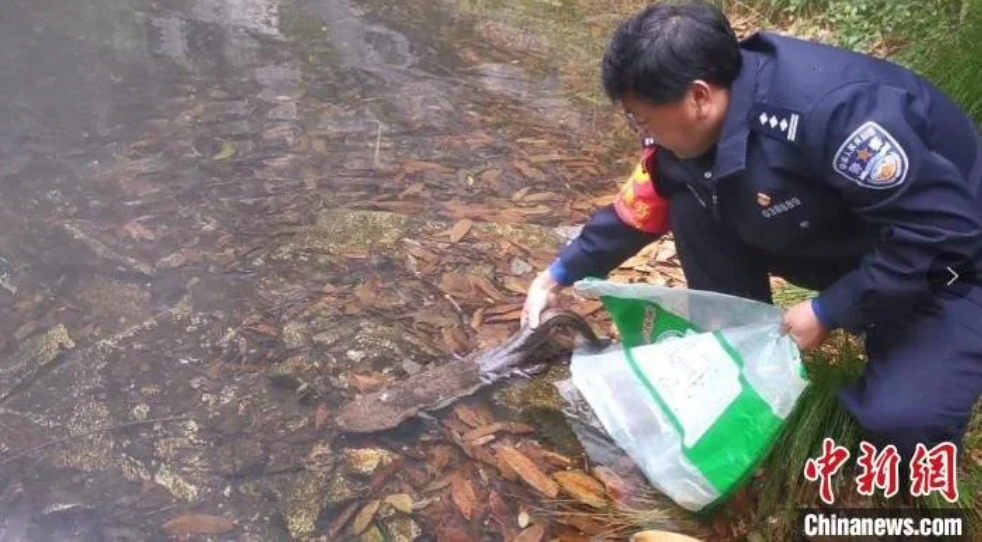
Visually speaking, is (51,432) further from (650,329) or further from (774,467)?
(774,467)

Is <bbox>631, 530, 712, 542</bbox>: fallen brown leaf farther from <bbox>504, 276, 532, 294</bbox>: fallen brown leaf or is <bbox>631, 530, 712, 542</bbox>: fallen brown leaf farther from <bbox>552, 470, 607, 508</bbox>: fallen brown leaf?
<bbox>504, 276, 532, 294</bbox>: fallen brown leaf

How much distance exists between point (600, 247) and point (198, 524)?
1132 mm

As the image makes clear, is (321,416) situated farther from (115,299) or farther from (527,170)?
(527,170)

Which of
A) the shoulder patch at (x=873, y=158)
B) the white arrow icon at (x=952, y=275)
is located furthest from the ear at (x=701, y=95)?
the white arrow icon at (x=952, y=275)

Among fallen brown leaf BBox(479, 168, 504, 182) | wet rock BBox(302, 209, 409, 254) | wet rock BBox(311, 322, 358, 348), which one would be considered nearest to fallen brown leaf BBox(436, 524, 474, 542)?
wet rock BBox(311, 322, 358, 348)

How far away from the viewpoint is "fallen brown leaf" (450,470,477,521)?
2.18 m

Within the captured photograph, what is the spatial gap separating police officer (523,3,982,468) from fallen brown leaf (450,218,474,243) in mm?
1319

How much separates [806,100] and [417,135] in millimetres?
2338

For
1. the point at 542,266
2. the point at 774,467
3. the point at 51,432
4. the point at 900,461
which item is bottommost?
the point at 51,432

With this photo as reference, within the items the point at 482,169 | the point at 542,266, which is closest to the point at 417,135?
the point at 482,169

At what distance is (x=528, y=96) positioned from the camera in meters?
4.27

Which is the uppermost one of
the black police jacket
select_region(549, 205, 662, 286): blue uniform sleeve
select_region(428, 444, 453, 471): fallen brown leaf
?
the black police jacket

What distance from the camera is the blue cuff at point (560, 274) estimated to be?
2301mm

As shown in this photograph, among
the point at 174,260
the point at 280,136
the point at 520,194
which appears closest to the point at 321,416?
the point at 174,260
